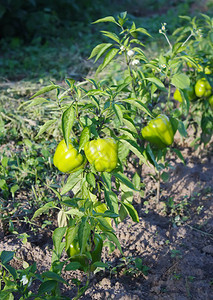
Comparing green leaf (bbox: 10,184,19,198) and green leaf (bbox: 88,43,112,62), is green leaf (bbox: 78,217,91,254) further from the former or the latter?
green leaf (bbox: 10,184,19,198)

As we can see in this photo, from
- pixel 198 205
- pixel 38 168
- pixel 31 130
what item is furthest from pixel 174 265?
pixel 31 130

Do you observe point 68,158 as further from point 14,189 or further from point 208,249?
point 208,249

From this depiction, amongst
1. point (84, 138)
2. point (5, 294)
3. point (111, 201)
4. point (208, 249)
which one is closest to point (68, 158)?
point (84, 138)

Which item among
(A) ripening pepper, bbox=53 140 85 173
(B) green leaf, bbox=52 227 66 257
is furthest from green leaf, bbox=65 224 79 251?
(A) ripening pepper, bbox=53 140 85 173

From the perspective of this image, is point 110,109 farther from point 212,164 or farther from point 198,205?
point 212,164

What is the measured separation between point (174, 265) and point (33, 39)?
4.35 metres

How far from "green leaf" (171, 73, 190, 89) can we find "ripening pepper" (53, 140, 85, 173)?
2.19ft

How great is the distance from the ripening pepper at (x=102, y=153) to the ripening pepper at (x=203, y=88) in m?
1.05

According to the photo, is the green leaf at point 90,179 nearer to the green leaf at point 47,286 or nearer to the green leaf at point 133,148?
the green leaf at point 133,148

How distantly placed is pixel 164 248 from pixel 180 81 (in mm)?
891

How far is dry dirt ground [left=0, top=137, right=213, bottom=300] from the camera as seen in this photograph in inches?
68.4

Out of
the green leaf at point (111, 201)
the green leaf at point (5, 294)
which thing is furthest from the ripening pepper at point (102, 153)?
the green leaf at point (5, 294)

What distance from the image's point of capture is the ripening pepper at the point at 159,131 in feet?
6.22

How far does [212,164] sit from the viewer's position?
2820mm
